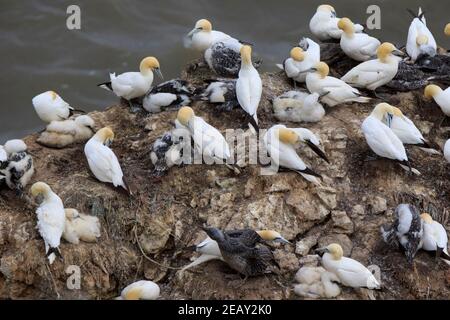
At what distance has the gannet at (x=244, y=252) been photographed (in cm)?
828

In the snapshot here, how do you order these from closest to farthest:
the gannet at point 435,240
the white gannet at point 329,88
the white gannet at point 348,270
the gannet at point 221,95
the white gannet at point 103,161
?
the white gannet at point 348,270
the gannet at point 435,240
the white gannet at point 103,161
the gannet at point 221,95
the white gannet at point 329,88

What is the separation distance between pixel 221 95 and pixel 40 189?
2.31 meters

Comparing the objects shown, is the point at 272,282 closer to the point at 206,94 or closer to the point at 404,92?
the point at 206,94

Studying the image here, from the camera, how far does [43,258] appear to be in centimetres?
862

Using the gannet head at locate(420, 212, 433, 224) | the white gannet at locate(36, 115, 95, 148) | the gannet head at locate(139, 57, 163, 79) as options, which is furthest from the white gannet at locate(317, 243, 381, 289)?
the gannet head at locate(139, 57, 163, 79)

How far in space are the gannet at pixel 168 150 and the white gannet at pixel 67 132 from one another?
36.4 inches

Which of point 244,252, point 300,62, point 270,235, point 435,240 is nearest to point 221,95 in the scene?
point 300,62

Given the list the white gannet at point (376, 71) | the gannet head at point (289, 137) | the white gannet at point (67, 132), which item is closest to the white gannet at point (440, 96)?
the white gannet at point (376, 71)

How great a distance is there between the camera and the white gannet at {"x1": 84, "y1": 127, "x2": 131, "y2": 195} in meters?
9.15

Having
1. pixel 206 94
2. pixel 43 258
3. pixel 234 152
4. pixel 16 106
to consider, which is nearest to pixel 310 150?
pixel 234 152

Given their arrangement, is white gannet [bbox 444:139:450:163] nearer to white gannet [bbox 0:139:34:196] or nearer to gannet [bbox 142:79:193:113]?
gannet [bbox 142:79:193:113]

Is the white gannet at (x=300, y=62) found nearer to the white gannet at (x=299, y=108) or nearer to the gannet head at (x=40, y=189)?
the white gannet at (x=299, y=108)

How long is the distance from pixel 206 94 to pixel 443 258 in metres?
3.15

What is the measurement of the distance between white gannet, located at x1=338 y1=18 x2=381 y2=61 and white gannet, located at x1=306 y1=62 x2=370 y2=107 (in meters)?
0.83
